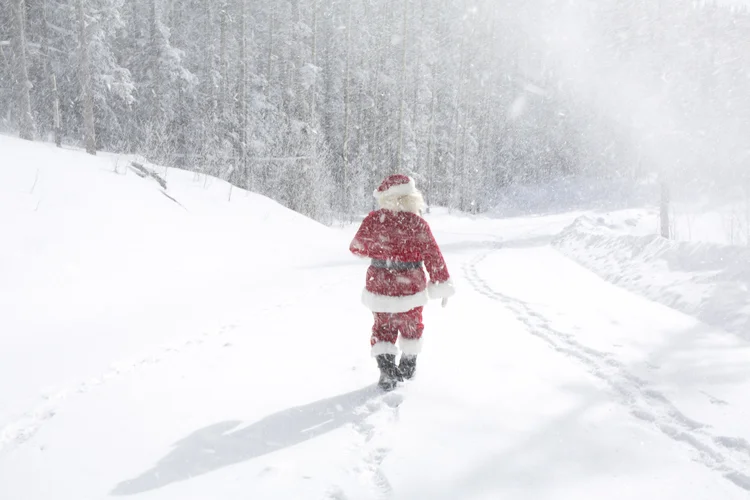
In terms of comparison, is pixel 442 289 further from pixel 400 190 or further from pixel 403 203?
pixel 400 190

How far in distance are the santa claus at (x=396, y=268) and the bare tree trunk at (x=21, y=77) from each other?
16702 millimetres

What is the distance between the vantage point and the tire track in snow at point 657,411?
309cm

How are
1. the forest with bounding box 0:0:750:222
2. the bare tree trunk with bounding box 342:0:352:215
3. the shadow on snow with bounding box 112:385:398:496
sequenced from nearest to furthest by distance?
1. the shadow on snow with bounding box 112:385:398:496
2. the forest with bounding box 0:0:750:222
3. the bare tree trunk with bounding box 342:0:352:215

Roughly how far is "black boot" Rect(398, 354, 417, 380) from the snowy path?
0.76 feet

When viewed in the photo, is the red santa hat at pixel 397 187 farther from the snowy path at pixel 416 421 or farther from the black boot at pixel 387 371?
the snowy path at pixel 416 421

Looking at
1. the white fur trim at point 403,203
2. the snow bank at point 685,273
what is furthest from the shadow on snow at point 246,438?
the snow bank at point 685,273

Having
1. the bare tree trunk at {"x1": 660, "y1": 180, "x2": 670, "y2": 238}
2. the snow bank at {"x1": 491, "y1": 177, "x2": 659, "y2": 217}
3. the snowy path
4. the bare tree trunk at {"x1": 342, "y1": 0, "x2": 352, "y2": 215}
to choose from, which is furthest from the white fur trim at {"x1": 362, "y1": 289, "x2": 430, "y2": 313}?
the snow bank at {"x1": 491, "y1": 177, "x2": 659, "y2": 217}

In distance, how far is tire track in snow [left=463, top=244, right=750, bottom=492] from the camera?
3.09 metres

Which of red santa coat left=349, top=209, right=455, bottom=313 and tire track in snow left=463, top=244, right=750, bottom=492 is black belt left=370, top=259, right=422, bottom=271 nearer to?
red santa coat left=349, top=209, right=455, bottom=313

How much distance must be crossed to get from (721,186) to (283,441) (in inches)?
1736

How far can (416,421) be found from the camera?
374 cm

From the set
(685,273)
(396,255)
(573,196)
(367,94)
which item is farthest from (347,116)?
(573,196)

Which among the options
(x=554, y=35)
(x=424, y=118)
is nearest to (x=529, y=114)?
(x=554, y=35)

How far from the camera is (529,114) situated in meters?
60.5
